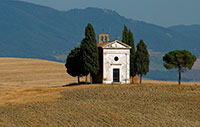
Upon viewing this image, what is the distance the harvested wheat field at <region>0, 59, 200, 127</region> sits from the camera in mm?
40812

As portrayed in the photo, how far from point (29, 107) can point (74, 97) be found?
7.85 m

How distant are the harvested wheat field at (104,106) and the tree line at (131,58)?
5792mm

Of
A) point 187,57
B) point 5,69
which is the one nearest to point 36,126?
point 187,57

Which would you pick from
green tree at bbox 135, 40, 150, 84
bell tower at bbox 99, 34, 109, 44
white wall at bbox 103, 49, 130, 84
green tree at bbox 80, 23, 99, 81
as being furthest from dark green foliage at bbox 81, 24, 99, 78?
bell tower at bbox 99, 34, 109, 44

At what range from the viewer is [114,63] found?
70625 mm

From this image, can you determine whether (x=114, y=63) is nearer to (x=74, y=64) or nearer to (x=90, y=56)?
(x=90, y=56)

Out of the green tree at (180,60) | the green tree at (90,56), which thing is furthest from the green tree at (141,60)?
the green tree at (90,56)

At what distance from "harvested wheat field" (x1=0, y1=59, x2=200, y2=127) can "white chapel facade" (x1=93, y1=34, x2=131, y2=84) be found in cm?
540

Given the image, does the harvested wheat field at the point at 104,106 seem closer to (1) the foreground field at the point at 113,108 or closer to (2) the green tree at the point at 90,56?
(1) the foreground field at the point at 113,108

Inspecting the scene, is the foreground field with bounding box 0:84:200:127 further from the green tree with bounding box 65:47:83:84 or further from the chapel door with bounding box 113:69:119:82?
the green tree with bounding box 65:47:83:84

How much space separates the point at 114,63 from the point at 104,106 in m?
23.1

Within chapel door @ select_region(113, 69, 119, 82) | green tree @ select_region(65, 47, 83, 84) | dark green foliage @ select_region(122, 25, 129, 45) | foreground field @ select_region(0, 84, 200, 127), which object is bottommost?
foreground field @ select_region(0, 84, 200, 127)

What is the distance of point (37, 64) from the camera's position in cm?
12875

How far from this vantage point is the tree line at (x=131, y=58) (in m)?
69.7
